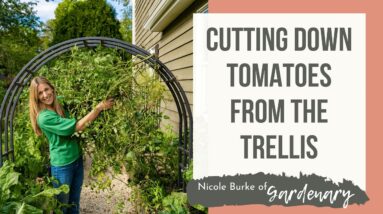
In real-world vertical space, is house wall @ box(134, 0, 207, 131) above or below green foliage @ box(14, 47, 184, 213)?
above

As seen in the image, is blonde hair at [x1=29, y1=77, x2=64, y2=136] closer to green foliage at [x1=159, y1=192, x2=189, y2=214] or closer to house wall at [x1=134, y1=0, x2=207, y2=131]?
green foliage at [x1=159, y1=192, x2=189, y2=214]

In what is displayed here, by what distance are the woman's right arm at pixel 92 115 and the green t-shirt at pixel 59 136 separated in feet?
0.22

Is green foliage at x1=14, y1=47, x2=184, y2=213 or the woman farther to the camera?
green foliage at x1=14, y1=47, x2=184, y2=213

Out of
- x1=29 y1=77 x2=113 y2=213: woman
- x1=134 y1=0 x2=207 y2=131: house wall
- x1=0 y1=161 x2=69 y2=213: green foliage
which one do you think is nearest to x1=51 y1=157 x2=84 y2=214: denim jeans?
x1=29 y1=77 x2=113 y2=213: woman

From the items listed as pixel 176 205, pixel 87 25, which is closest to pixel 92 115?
pixel 176 205

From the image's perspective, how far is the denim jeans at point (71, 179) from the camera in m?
3.88

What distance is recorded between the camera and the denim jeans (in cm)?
388

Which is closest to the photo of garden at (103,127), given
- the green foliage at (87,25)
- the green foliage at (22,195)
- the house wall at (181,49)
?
the green foliage at (22,195)

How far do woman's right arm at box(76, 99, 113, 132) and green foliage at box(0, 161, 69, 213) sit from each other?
53 cm

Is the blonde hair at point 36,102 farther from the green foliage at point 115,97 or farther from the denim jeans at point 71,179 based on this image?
the denim jeans at point 71,179

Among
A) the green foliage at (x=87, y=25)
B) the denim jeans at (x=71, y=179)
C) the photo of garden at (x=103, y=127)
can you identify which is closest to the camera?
the photo of garden at (x=103, y=127)

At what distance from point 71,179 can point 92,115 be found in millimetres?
744

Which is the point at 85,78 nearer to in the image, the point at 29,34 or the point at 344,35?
the point at 344,35

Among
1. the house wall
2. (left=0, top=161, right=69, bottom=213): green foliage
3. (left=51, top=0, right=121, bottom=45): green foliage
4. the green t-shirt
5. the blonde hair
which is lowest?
(left=0, top=161, right=69, bottom=213): green foliage
